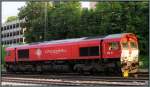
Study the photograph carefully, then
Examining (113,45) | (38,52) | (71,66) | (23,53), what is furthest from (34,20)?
(113,45)

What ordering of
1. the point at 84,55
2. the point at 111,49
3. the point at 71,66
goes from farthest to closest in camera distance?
the point at 71,66 → the point at 84,55 → the point at 111,49

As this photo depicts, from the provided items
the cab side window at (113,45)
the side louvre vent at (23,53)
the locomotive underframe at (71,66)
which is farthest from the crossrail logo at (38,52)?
the cab side window at (113,45)

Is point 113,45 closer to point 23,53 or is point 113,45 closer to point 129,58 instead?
point 129,58

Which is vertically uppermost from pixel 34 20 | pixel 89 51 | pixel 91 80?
pixel 34 20

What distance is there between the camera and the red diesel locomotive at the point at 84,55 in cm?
2038

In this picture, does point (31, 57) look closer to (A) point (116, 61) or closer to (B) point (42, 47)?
(B) point (42, 47)

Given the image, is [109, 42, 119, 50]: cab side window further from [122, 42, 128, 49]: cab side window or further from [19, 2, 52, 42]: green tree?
[19, 2, 52, 42]: green tree

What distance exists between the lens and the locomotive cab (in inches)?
793

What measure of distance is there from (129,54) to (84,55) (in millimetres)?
2454

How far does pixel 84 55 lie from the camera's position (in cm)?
2158

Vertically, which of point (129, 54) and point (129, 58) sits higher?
point (129, 54)

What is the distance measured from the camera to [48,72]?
24531 millimetres

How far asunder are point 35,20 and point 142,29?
7717 mm

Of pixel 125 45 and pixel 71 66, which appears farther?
pixel 71 66
